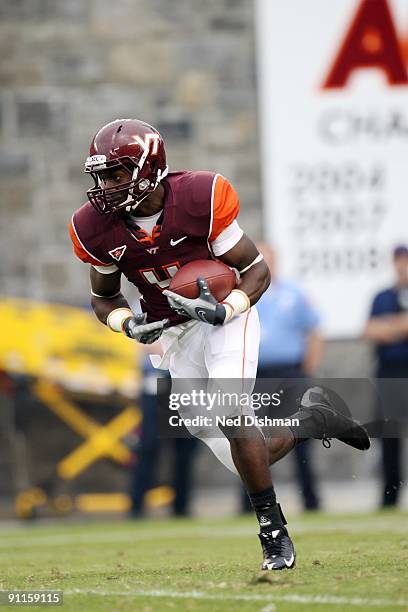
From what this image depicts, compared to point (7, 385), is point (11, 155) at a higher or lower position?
higher

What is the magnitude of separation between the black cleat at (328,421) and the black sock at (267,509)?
1.64ft

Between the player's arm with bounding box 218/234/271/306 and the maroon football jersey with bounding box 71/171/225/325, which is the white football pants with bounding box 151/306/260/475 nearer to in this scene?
the player's arm with bounding box 218/234/271/306

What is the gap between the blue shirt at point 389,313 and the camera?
31.3 feet

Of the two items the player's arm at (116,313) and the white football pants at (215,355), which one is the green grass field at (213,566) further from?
the player's arm at (116,313)

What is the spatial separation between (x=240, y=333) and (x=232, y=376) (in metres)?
0.22

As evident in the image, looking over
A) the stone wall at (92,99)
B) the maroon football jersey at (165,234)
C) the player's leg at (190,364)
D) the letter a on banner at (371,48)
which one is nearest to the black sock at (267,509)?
the player's leg at (190,364)

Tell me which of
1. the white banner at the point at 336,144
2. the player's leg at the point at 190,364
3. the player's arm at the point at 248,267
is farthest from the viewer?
the white banner at the point at 336,144

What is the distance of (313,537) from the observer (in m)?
Result: 7.44

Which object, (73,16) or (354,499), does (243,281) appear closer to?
(354,499)

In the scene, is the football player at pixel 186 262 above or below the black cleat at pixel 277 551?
above

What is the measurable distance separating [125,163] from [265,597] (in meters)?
1.90

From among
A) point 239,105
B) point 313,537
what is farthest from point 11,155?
point 313,537

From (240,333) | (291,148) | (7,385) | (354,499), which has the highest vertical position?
(240,333)

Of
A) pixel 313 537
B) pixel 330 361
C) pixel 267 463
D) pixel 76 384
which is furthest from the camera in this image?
pixel 330 361
